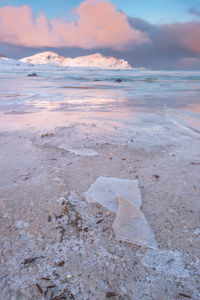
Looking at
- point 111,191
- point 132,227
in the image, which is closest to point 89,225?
point 132,227

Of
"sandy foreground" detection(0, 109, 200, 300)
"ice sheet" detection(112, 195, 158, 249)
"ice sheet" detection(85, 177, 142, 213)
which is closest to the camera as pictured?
"sandy foreground" detection(0, 109, 200, 300)

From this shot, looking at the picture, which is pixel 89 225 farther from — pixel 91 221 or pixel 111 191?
pixel 111 191

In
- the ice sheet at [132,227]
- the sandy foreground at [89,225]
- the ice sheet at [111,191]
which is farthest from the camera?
the ice sheet at [111,191]

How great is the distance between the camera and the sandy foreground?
900 millimetres

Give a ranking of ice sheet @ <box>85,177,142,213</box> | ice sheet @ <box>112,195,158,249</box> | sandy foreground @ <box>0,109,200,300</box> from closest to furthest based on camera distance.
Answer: sandy foreground @ <box>0,109,200,300</box> → ice sheet @ <box>112,195,158,249</box> → ice sheet @ <box>85,177,142,213</box>

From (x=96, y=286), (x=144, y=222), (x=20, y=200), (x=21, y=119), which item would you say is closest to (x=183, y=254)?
(x=144, y=222)

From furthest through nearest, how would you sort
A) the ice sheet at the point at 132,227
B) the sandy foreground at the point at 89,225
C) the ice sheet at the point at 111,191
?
the ice sheet at the point at 111,191, the ice sheet at the point at 132,227, the sandy foreground at the point at 89,225

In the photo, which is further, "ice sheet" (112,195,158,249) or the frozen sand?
"ice sheet" (112,195,158,249)

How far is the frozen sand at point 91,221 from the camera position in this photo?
35.7 inches

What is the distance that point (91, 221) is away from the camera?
1.26 m

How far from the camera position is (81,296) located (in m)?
0.86

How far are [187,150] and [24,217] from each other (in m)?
1.89

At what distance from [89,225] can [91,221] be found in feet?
0.12

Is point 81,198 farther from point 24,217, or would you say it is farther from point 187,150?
point 187,150
